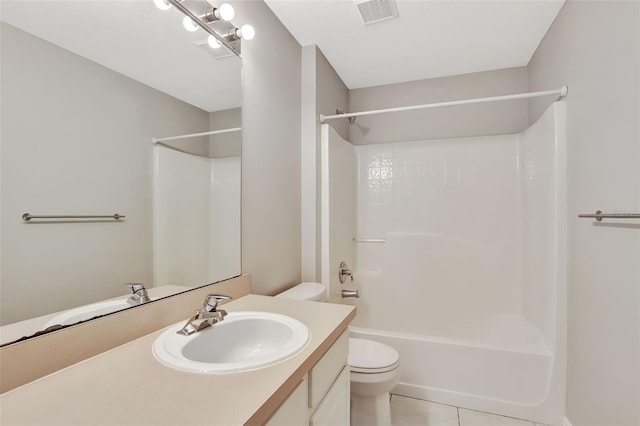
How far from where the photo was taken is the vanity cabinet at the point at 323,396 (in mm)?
718

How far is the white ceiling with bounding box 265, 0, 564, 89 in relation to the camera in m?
1.67

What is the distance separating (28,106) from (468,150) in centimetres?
263

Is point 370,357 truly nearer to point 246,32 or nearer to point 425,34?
point 246,32

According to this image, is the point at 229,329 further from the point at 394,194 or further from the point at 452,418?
the point at 394,194

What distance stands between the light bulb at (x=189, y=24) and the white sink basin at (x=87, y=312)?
102cm

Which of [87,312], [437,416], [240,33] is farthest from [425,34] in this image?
[437,416]

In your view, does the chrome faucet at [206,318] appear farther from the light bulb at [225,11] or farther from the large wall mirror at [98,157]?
the light bulb at [225,11]

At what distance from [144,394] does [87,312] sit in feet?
1.16

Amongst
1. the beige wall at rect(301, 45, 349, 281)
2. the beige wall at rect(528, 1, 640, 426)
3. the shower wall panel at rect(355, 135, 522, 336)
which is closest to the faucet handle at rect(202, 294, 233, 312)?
the beige wall at rect(301, 45, 349, 281)

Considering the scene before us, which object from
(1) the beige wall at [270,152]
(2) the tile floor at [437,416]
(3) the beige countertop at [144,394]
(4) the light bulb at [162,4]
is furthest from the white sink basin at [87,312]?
(2) the tile floor at [437,416]

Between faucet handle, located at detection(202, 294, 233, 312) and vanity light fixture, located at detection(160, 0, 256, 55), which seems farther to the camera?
vanity light fixture, located at detection(160, 0, 256, 55)

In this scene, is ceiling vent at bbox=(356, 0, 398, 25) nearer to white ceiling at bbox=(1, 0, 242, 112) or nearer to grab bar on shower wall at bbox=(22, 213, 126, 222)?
white ceiling at bbox=(1, 0, 242, 112)

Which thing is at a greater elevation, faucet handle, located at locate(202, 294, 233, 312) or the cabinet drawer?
faucet handle, located at locate(202, 294, 233, 312)

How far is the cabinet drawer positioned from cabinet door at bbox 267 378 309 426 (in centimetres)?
3
